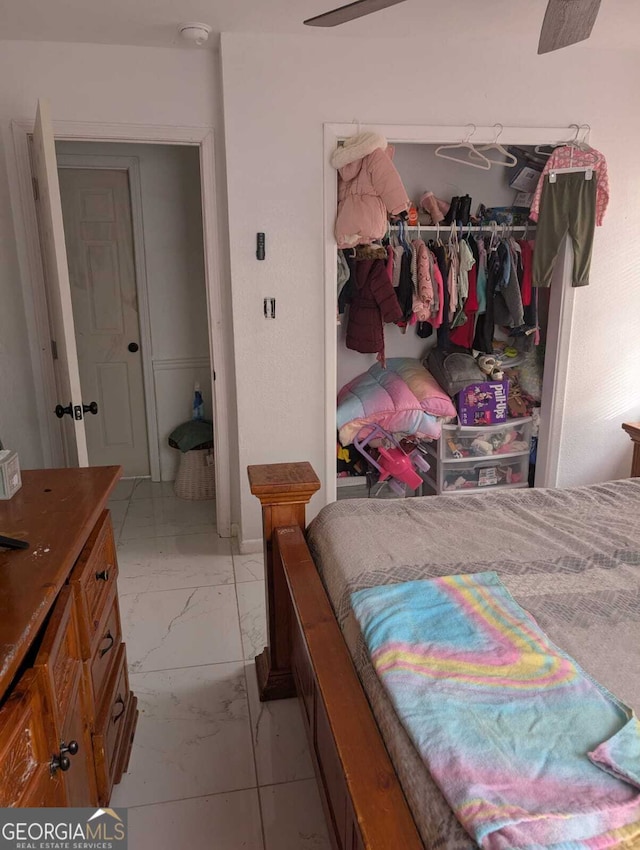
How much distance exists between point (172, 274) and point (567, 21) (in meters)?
2.96

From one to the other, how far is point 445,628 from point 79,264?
3.62 meters

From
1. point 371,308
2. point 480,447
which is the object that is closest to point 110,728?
point 371,308

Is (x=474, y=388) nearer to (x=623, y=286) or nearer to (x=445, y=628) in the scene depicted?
(x=623, y=286)

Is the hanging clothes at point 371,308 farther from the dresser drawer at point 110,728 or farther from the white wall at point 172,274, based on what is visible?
the dresser drawer at point 110,728

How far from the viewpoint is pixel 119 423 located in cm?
429

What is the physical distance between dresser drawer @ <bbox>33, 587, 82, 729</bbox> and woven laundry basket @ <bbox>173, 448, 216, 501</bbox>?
8.75ft

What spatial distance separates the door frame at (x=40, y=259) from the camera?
2820mm

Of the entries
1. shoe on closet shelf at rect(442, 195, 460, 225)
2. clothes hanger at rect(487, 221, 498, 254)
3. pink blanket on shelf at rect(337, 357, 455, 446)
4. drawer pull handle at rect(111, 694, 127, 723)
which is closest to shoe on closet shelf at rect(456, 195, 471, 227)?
shoe on closet shelf at rect(442, 195, 460, 225)

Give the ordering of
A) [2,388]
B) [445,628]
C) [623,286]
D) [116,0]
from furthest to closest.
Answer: [623,286]
[2,388]
[116,0]
[445,628]

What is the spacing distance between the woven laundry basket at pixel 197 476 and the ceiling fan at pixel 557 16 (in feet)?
9.02

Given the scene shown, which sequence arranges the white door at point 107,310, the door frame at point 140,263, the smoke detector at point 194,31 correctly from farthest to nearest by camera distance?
the white door at point 107,310 → the door frame at point 140,263 → the smoke detector at point 194,31

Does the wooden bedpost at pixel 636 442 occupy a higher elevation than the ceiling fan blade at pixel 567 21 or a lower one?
lower

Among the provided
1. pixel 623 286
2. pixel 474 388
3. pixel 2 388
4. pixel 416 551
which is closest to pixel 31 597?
pixel 416 551

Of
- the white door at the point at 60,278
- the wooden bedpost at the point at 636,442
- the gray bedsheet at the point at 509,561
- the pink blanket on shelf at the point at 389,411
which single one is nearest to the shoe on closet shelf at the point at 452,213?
the pink blanket on shelf at the point at 389,411
